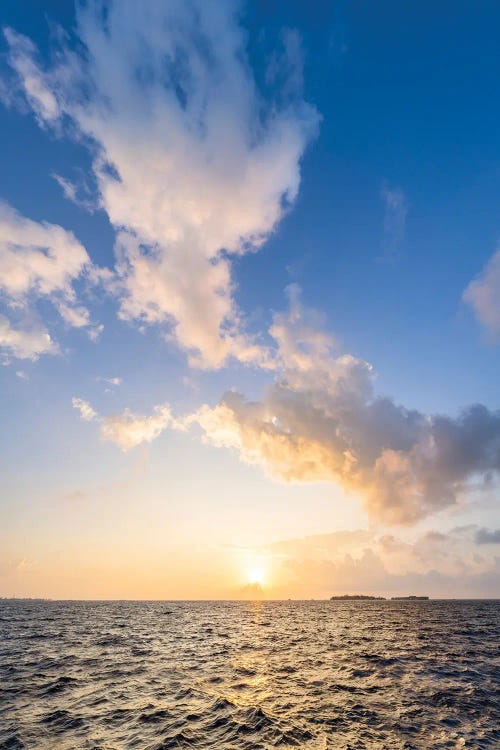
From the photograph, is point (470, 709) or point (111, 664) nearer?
point (470, 709)

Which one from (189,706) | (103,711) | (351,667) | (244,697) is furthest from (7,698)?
(351,667)

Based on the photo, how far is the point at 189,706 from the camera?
1909 centimetres

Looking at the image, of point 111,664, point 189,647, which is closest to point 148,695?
point 111,664

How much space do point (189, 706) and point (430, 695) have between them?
42.7ft

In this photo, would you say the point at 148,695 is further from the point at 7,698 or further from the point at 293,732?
the point at 293,732

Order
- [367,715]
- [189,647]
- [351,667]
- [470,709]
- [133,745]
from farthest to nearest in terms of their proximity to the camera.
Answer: [189,647] → [351,667] → [470,709] → [367,715] → [133,745]

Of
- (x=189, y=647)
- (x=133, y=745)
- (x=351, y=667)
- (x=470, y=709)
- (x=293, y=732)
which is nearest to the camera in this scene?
(x=133, y=745)

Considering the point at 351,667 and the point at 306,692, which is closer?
the point at 306,692

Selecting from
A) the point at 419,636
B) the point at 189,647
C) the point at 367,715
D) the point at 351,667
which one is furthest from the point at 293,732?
the point at 419,636

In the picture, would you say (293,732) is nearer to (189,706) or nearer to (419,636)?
(189,706)

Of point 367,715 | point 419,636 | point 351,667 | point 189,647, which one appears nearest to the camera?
point 367,715

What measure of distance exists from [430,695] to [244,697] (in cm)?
1014

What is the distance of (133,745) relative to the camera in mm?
14344

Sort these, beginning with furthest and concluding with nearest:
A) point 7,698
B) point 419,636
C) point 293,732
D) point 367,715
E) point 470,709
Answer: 1. point 419,636
2. point 7,698
3. point 470,709
4. point 367,715
5. point 293,732
